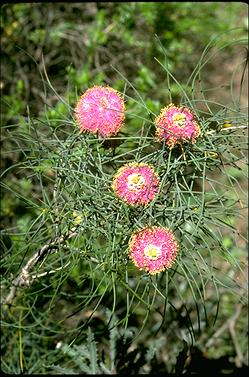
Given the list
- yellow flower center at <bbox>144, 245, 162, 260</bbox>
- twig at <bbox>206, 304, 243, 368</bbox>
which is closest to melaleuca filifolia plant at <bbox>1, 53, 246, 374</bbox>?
yellow flower center at <bbox>144, 245, 162, 260</bbox>

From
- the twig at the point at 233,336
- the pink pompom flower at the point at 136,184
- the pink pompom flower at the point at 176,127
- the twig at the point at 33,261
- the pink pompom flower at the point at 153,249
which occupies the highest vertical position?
the pink pompom flower at the point at 176,127

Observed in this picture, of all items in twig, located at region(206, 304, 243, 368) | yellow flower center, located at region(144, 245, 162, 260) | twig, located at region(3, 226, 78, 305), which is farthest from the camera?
twig, located at region(206, 304, 243, 368)

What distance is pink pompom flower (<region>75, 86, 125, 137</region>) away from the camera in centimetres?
108

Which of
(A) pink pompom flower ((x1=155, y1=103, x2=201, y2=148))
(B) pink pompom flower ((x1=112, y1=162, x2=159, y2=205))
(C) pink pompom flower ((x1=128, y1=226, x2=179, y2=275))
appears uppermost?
(A) pink pompom flower ((x1=155, y1=103, x2=201, y2=148))

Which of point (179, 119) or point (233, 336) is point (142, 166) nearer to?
point (179, 119)

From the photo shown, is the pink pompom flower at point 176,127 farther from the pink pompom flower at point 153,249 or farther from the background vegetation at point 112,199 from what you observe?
the pink pompom flower at point 153,249

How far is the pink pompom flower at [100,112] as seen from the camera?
1.08 metres

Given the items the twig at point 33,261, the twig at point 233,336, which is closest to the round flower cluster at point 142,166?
the twig at point 33,261

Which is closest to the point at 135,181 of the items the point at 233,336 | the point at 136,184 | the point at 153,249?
the point at 136,184

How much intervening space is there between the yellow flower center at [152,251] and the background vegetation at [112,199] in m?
0.06

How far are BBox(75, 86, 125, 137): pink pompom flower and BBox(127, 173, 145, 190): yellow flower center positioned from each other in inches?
4.6

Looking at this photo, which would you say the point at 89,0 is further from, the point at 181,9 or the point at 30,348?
the point at 30,348

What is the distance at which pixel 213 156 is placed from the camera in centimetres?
110

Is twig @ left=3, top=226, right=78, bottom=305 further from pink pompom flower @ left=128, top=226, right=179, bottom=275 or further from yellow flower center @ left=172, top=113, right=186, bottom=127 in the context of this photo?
yellow flower center @ left=172, top=113, right=186, bottom=127
